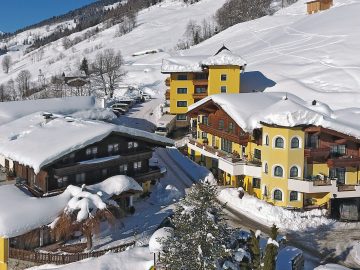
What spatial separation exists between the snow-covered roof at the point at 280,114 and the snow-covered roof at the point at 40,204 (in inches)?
474

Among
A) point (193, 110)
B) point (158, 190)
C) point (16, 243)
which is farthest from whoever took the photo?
point (193, 110)

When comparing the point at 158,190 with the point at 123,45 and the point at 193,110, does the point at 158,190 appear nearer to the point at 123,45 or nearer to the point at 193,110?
the point at 193,110

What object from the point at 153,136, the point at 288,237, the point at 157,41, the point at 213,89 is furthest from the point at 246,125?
the point at 157,41

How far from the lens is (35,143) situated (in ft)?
113

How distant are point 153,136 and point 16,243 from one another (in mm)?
13232

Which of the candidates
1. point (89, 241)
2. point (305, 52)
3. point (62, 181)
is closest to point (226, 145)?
point (62, 181)

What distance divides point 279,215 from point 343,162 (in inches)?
262

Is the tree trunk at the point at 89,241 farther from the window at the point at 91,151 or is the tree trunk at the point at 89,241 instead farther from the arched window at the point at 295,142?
the arched window at the point at 295,142

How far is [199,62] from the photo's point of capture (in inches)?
2564

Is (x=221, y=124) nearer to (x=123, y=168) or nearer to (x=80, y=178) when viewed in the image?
(x=123, y=168)

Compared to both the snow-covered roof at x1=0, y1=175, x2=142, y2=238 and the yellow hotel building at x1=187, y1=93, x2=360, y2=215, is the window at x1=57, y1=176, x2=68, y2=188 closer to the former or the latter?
the snow-covered roof at x1=0, y1=175, x2=142, y2=238

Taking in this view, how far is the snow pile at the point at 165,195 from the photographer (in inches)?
1495

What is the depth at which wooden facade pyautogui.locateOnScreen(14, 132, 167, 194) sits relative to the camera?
108ft

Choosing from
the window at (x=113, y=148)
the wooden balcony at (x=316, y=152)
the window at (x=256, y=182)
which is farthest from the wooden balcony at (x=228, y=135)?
the window at (x=113, y=148)
